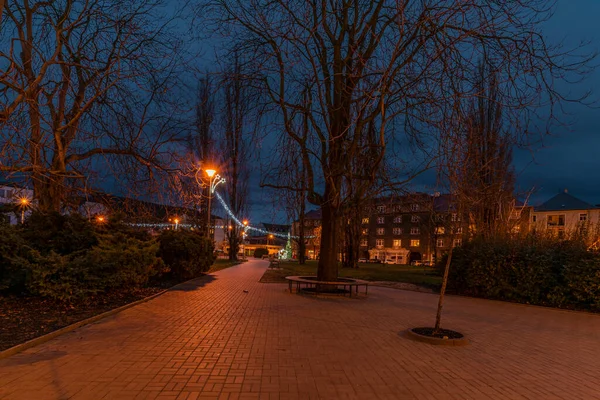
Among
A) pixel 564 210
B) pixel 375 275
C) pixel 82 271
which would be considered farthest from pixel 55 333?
pixel 564 210

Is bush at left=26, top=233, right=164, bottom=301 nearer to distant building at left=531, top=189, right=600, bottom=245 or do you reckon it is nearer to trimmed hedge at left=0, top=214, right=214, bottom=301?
trimmed hedge at left=0, top=214, right=214, bottom=301

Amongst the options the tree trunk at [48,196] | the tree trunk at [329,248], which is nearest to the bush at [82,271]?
the tree trunk at [48,196]

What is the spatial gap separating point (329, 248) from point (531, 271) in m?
6.45

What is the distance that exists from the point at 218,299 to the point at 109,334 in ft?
17.4

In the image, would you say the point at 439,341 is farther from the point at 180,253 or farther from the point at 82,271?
the point at 180,253

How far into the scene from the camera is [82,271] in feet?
29.7

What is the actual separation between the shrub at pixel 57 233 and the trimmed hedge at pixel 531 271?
12540mm

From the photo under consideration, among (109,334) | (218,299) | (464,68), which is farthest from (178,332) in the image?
(464,68)

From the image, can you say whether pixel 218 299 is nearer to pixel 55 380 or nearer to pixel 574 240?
pixel 55 380

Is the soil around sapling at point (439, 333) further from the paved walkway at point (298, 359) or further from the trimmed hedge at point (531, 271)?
the trimmed hedge at point (531, 271)

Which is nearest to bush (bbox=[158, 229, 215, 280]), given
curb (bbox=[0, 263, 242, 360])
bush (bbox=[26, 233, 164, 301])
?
bush (bbox=[26, 233, 164, 301])

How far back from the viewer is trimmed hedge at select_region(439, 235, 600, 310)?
12.3 metres

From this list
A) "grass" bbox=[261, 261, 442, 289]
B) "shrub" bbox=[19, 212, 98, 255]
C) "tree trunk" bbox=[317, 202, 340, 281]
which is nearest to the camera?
"shrub" bbox=[19, 212, 98, 255]

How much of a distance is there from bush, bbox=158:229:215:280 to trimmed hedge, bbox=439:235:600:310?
1071 cm
